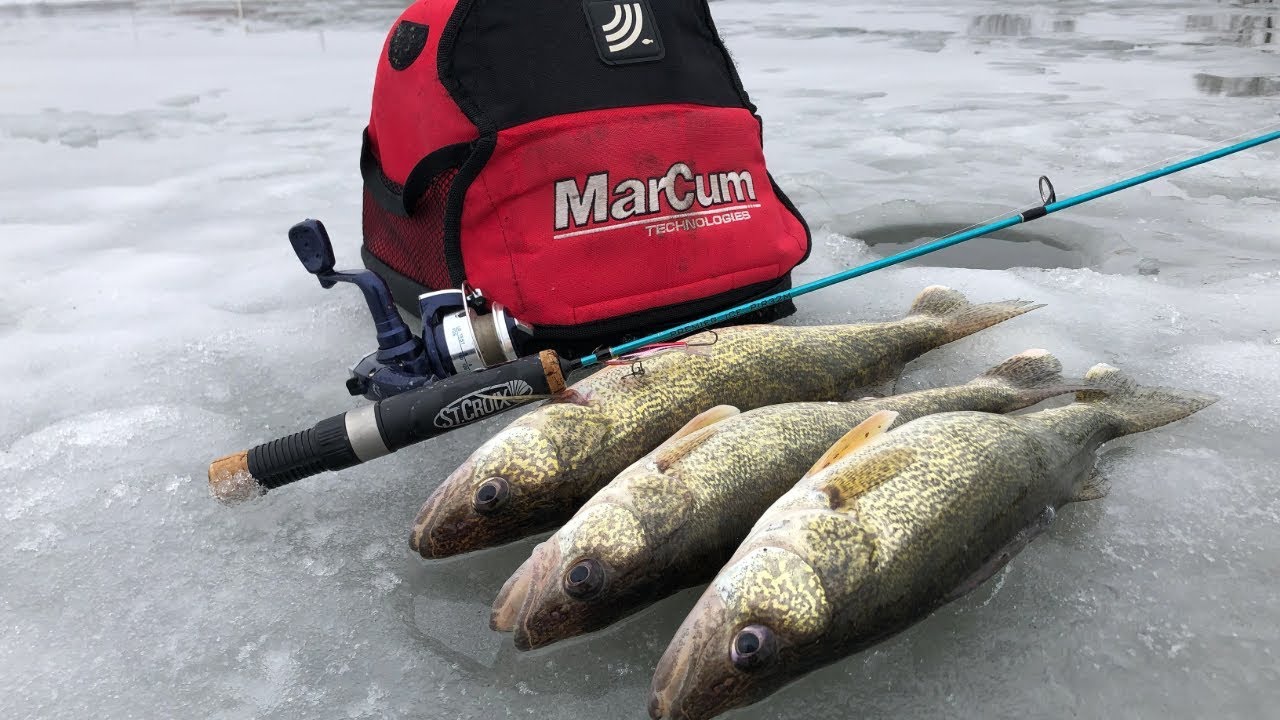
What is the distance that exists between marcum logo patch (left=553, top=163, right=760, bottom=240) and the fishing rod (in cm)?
42

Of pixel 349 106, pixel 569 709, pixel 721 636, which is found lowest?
pixel 569 709

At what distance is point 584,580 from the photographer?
207 cm

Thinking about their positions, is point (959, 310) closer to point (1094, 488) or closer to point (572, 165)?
point (1094, 488)

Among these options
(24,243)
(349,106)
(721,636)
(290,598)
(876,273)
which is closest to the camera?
(721,636)

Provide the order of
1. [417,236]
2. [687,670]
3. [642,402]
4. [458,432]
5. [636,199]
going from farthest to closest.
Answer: [417,236]
[636,199]
[458,432]
[642,402]
[687,670]

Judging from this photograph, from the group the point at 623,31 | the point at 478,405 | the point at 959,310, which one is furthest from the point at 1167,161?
the point at 478,405

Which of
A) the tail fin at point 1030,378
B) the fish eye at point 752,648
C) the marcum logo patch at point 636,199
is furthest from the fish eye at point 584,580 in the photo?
the tail fin at point 1030,378

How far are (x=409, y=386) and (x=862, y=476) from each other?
1504 mm

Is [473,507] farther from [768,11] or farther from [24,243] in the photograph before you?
[768,11]

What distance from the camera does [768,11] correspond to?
15.9 m

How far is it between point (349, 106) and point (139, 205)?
324cm

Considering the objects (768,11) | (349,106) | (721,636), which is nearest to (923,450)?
(721,636)

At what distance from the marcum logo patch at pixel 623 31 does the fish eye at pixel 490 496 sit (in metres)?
1.70

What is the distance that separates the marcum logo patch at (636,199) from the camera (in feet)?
10.2
